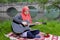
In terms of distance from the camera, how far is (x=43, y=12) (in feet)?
26.1

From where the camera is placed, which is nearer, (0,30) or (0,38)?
(0,38)

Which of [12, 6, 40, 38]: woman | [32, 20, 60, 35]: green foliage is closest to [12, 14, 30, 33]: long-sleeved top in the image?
[12, 6, 40, 38]: woman

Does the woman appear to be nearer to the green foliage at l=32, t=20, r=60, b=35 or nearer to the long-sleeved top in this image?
the long-sleeved top

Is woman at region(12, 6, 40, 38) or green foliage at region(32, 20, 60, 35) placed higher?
woman at region(12, 6, 40, 38)

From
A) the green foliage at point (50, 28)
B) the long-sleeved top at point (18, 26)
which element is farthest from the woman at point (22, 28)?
the green foliage at point (50, 28)

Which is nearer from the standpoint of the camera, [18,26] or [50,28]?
[18,26]

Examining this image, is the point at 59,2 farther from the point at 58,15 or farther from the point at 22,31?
the point at 58,15

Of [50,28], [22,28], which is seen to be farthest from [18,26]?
[50,28]

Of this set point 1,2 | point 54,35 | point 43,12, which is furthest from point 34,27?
point 1,2

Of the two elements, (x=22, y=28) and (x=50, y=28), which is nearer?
(x=22, y=28)

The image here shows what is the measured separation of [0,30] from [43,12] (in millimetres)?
2850

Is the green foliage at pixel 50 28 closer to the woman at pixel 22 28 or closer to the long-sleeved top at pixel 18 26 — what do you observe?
the woman at pixel 22 28

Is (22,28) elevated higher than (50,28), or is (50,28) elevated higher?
(22,28)

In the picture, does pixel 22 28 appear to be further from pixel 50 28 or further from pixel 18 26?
pixel 50 28
